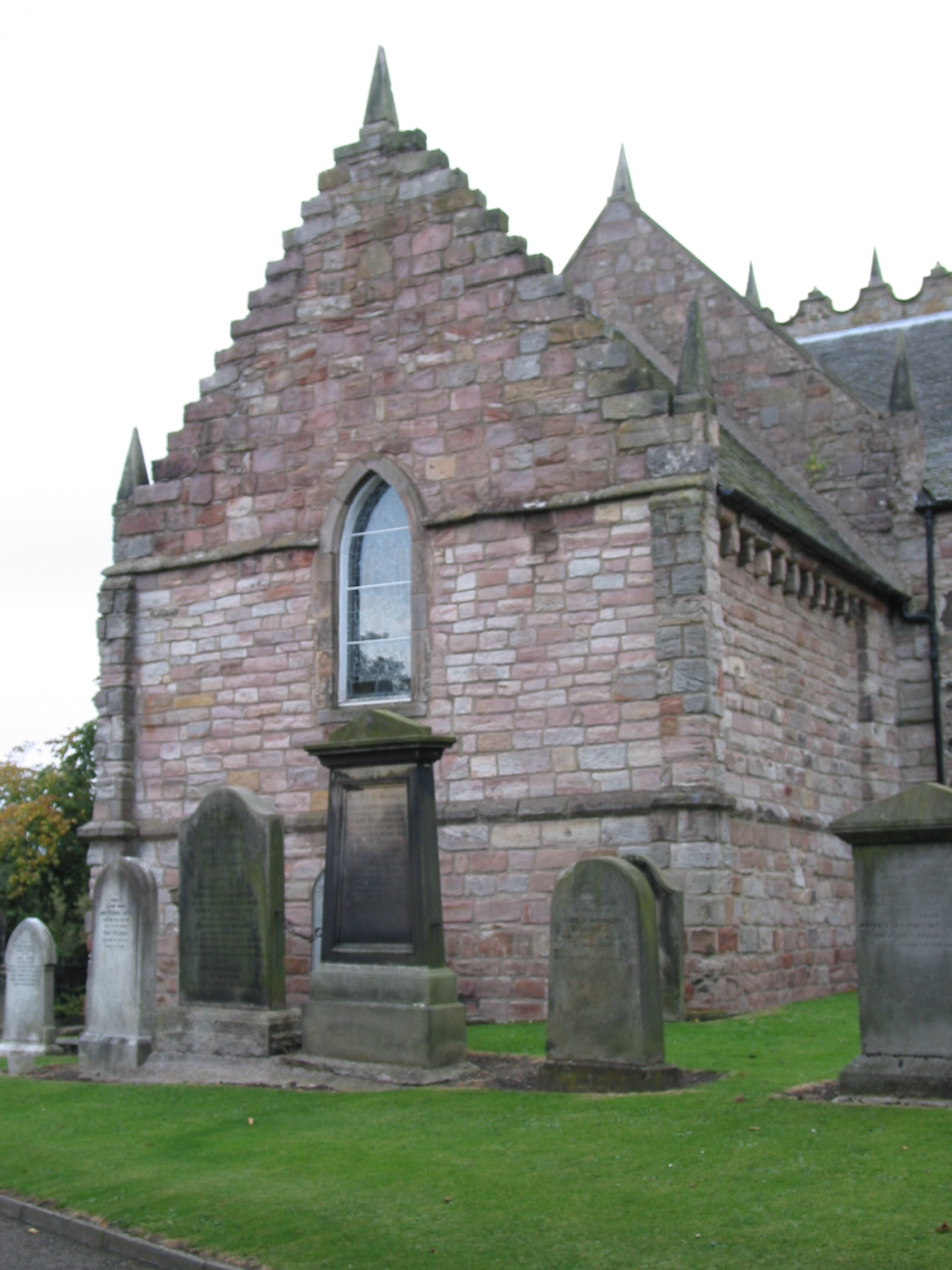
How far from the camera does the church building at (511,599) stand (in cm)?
1524

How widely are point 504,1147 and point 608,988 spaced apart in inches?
74.4

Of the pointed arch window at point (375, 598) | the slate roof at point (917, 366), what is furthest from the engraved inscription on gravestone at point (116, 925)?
the slate roof at point (917, 366)

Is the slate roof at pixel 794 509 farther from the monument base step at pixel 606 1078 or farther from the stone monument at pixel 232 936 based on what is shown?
the monument base step at pixel 606 1078

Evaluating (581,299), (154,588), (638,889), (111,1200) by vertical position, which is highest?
(581,299)

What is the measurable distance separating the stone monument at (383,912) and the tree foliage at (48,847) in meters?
11.8

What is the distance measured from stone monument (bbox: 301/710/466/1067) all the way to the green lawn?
888 millimetres

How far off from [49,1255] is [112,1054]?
5.49 metres

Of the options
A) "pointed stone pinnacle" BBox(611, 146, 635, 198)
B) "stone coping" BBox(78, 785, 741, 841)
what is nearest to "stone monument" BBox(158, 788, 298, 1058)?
"stone coping" BBox(78, 785, 741, 841)

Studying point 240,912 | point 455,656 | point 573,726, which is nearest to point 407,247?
point 455,656

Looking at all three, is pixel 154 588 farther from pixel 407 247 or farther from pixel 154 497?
pixel 407 247

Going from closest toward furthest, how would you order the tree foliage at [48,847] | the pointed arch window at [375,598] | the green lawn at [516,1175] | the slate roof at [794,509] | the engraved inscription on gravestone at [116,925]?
the green lawn at [516,1175] → the engraved inscription on gravestone at [116,925] → the slate roof at [794,509] → the pointed arch window at [375,598] → the tree foliage at [48,847]

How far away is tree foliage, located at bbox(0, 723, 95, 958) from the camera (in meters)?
23.0

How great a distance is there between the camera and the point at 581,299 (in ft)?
54.0

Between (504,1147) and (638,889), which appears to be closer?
(504,1147)
